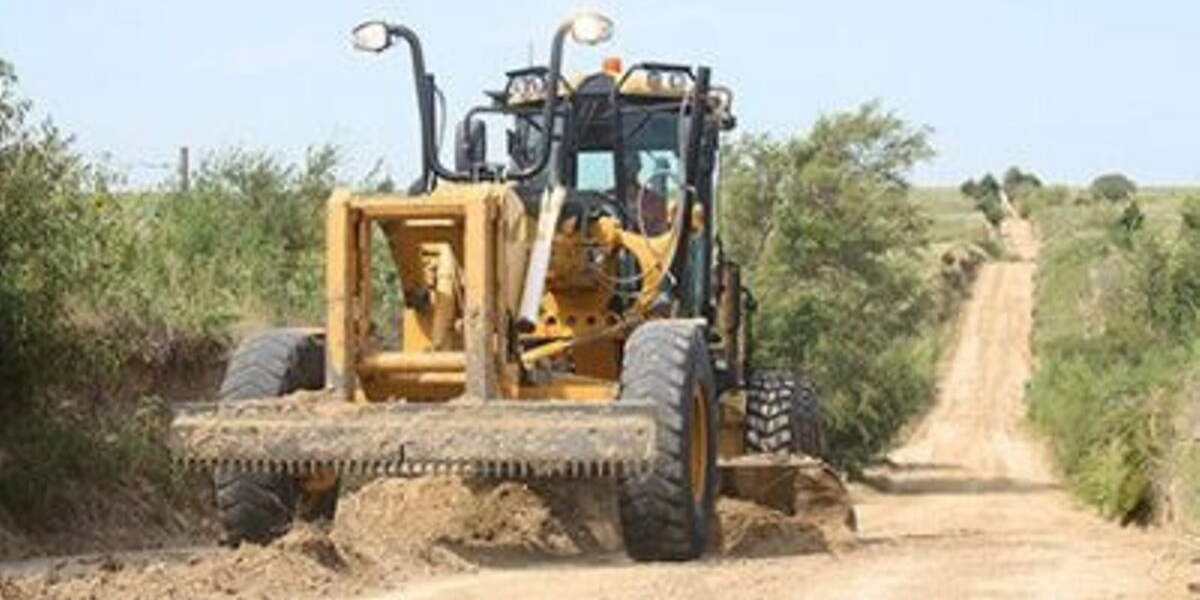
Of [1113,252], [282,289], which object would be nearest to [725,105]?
[282,289]

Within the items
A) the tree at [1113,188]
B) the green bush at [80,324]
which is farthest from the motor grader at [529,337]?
the tree at [1113,188]

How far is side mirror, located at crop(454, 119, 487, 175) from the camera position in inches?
617

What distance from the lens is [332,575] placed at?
11641 millimetres

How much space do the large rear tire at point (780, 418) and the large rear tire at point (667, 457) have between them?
3.97 meters

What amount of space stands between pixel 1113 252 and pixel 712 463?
52292 millimetres

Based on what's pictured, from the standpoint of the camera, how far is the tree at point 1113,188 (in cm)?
11202

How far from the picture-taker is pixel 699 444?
44.8ft

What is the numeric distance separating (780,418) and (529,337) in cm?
365

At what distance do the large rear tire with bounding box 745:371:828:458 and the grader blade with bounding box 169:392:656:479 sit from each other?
16.6 feet

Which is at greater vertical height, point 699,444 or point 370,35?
point 370,35

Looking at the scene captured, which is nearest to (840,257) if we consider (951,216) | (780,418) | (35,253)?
(780,418)

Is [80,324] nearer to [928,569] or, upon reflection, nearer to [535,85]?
[535,85]

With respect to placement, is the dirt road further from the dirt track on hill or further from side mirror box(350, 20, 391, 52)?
side mirror box(350, 20, 391, 52)

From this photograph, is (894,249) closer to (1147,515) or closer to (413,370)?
(1147,515)
